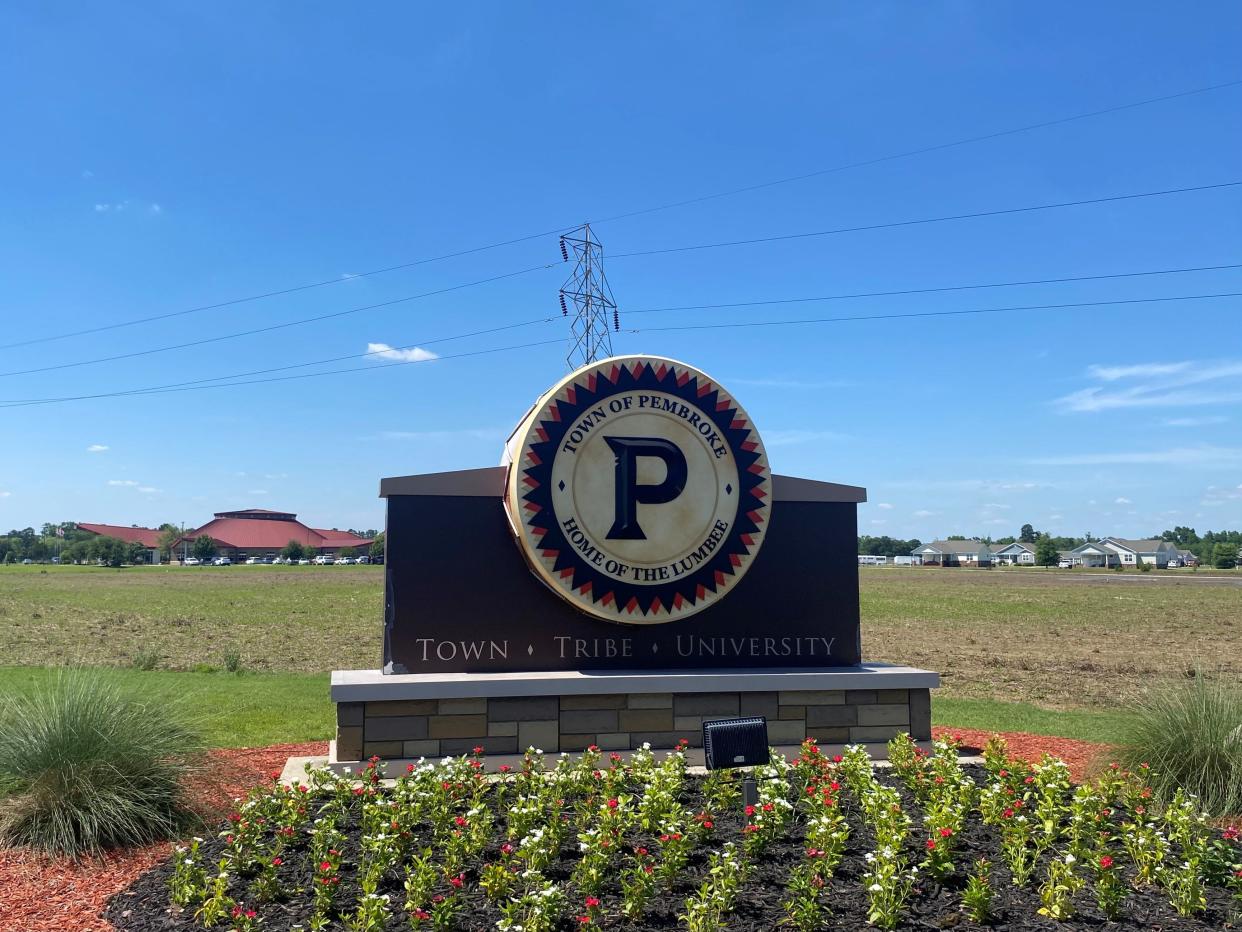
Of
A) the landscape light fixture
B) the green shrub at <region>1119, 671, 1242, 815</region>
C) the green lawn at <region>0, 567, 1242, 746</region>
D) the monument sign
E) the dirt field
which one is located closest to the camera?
the landscape light fixture

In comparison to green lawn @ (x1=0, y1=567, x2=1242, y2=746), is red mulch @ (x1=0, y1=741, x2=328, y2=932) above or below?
above

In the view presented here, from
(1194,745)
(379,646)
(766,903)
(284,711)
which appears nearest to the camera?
(766,903)

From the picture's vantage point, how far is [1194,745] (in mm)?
7766

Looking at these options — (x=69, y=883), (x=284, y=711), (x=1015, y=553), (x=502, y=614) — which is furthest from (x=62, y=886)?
(x=1015, y=553)

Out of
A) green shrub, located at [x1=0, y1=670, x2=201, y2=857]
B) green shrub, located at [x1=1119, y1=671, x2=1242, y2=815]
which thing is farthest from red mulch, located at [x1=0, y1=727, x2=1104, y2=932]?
green shrub, located at [x1=1119, y1=671, x2=1242, y2=815]

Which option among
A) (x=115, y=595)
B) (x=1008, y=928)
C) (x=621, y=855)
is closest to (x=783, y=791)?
(x=621, y=855)

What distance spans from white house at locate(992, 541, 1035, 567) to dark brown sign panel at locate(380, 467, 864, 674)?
178846mm

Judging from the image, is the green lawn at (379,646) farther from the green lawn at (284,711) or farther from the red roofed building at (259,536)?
the red roofed building at (259,536)

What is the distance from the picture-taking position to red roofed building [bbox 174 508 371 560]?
535ft

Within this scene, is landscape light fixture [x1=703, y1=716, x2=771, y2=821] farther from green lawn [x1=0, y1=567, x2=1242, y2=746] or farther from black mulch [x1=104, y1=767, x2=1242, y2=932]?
green lawn [x1=0, y1=567, x2=1242, y2=746]

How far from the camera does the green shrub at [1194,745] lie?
24.7ft

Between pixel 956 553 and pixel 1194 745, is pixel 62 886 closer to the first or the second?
pixel 1194 745

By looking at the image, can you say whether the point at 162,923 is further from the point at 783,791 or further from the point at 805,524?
the point at 805,524

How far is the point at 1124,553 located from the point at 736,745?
178708mm
